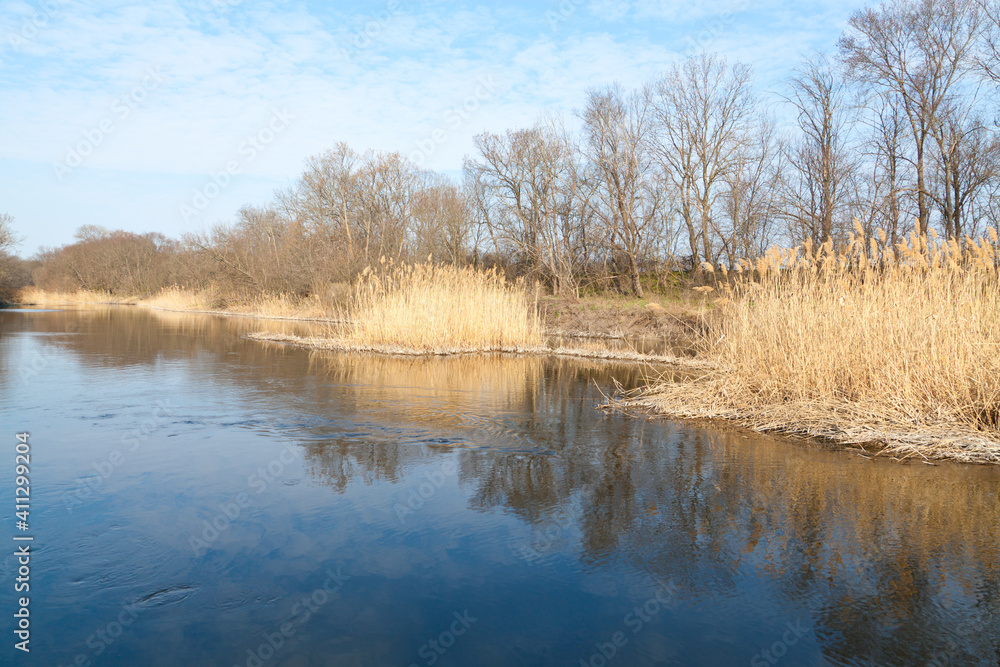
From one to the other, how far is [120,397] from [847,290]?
29.4 feet

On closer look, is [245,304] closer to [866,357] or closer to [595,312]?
[595,312]

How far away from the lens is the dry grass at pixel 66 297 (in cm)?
4581

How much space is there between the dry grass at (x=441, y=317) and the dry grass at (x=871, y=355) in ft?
23.4

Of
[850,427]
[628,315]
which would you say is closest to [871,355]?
[850,427]

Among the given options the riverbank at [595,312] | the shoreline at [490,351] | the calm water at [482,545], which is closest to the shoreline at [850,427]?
the calm water at [482,545]

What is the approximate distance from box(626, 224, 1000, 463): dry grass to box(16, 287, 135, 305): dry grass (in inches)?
1907

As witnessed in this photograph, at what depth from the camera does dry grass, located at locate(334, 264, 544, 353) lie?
1414 centimetres

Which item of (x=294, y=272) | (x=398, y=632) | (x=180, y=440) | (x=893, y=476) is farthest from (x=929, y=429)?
(x=294, y=272)

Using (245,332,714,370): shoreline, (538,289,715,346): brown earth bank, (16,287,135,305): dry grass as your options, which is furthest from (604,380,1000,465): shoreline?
(16,287,135,305): dry grass

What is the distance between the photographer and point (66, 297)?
46688mm

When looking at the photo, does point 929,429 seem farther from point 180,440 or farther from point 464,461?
point 180,440

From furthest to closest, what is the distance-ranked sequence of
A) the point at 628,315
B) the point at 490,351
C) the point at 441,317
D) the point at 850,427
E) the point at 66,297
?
the point at 66,297 → the point at 628,315 → the point at 490,351 → the point at 441,317 → the point at 850,427

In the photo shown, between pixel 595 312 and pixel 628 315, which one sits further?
pixel 595 312

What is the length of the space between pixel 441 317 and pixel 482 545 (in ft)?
35.4
